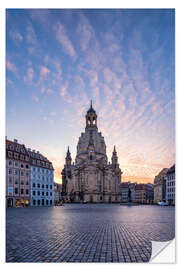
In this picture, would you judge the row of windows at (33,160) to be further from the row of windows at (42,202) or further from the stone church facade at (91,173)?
the stone church facade at (91,173)

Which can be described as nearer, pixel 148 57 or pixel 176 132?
pixel 176 132

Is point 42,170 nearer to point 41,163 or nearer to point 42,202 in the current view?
point 41,163

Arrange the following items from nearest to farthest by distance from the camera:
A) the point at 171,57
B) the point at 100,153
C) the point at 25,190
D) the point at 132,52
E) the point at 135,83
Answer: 1. the point at 171,57
2. the point at 132,52
3. the point at 135,83
4. the point at 25,190
5. the point at 100,153

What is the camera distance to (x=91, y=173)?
365 feet

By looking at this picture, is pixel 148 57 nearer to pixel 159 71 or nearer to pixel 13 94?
pixel 159 71

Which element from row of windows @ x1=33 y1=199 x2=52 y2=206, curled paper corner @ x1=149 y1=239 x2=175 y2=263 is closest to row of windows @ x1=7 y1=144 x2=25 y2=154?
row of windows @ x1=33 y1=199 x2=52 y2=206

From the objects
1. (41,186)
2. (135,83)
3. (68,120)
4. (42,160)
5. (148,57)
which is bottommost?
(41,186)

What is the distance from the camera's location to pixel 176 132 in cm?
786

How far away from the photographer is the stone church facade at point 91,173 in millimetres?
110000

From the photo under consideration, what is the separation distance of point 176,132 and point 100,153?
117092 millimetres

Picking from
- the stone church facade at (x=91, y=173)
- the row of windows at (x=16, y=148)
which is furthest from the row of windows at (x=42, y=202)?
the stone church facade at (x=91, y=173)

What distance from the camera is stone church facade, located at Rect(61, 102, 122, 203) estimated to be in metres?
Answer: 110

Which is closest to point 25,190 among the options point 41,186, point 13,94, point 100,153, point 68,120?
point 41,186

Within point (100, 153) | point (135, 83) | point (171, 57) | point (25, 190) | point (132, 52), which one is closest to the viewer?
point (171, 57)
